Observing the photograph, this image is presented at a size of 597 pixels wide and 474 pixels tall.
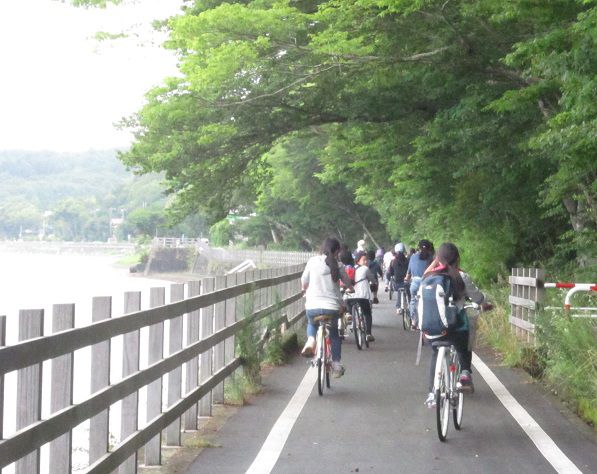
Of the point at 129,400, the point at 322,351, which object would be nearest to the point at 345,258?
the point at 322,351

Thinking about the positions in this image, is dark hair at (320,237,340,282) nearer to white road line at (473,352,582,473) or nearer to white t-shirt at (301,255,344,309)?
white t-shirt at (301,255,344,309)

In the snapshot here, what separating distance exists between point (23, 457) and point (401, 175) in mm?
22408

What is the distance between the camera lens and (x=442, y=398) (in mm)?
9430

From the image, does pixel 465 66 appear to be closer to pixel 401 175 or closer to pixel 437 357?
pixel 401 175

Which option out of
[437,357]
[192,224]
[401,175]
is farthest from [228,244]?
[437,357]

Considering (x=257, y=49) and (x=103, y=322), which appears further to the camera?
(x=257, y=49)

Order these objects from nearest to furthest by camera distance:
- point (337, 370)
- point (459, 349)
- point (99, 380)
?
point (99, 380), point (459, 349), point (337, 370)

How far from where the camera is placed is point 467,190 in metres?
25.2

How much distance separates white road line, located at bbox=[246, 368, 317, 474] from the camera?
8.38 m

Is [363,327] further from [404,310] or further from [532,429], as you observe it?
[532,429]

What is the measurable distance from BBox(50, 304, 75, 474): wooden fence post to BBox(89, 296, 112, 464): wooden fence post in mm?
635

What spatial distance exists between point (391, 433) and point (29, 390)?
528 cm

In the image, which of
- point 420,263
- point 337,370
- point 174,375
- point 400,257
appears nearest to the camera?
point 174,375

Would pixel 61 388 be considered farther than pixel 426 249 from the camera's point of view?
No
